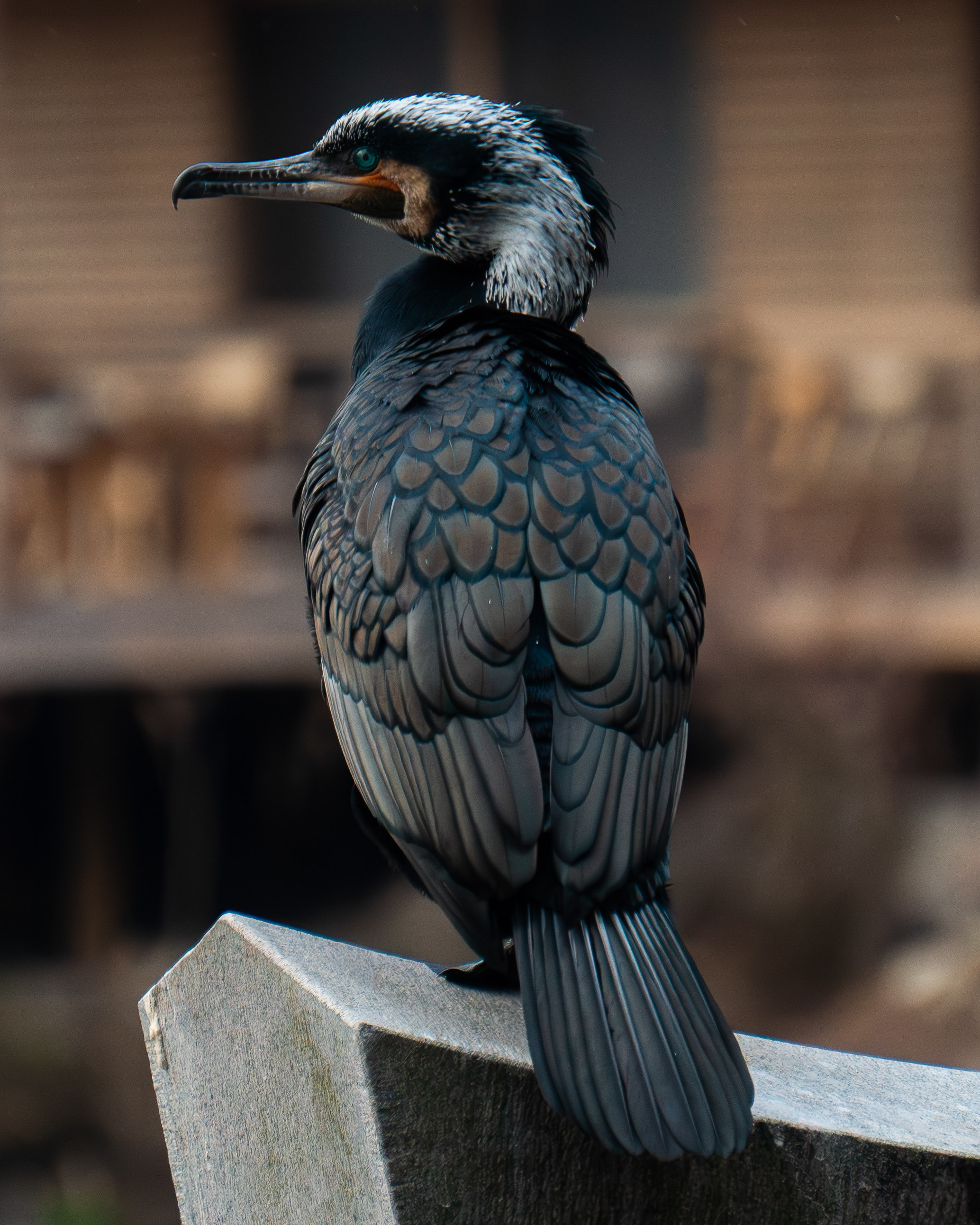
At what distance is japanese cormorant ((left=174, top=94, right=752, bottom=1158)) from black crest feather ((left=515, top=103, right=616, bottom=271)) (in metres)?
0.02

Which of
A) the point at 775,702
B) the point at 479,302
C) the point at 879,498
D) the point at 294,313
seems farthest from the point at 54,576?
the point at 479,302

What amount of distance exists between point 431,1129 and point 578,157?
1376 mm

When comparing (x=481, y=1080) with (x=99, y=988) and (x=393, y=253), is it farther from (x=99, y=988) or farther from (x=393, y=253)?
(x=393, y=253)

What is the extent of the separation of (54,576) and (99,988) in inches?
77.0

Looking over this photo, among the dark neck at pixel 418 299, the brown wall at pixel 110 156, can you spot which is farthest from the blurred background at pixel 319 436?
the dark neck at pixel 418 299

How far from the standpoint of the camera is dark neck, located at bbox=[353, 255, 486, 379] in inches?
86.7

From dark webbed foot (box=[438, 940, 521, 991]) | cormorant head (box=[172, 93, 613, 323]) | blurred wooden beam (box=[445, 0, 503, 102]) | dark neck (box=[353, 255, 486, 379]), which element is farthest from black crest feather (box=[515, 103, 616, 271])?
blurred wooden beam (box=[445, 0, 503, 102])

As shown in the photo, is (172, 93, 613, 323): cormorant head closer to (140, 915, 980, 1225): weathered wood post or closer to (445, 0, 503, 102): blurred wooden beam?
(140, 915, 980, 1225): weathered wood post

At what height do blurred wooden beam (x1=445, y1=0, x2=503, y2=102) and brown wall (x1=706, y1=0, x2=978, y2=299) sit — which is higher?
blurred wooden beam (x1=445, y1=0, x2=503, y2=102)

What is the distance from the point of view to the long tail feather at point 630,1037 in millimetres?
1422

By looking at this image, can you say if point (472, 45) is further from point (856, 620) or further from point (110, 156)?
point (856, 620)

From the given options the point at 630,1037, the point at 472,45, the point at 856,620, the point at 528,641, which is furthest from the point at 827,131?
the point at 630,1037

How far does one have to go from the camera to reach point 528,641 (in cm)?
170

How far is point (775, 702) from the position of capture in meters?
5.90
